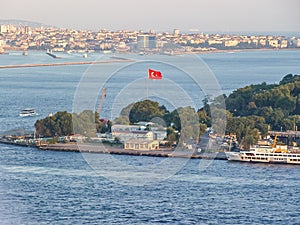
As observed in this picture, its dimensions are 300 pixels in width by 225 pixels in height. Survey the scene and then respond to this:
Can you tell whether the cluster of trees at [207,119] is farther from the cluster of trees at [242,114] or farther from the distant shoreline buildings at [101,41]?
the distant shoreline buildings at [101,41]

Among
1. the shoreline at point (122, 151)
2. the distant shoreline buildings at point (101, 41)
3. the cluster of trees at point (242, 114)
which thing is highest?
the distant shoreline buildings at point (101, 41)

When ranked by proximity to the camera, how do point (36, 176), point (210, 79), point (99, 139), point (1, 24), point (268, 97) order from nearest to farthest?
point (36, 176) → point (99, 139) → point (268, 97) → point (210, 79) → point (1, 24)

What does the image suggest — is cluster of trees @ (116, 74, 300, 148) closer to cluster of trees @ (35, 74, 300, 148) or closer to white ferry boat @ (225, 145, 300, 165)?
cluster of trees @ (35, 74, 300, 148)

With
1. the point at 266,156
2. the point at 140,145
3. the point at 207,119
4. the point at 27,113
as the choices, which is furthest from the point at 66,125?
the point at 266,156

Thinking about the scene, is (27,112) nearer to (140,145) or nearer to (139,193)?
(140,145)

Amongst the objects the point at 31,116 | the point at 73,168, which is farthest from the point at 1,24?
the point at 73,168

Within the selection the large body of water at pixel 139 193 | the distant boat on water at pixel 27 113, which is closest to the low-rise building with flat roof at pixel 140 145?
the large body of water at pixel 139 193

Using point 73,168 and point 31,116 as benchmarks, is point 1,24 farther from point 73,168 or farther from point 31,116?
point 73,168

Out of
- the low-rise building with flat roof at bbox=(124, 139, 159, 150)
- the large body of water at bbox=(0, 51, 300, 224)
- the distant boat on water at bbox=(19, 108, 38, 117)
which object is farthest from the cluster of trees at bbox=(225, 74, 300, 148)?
the distant boat on water at bbox=(19, 108, 38, 117)
